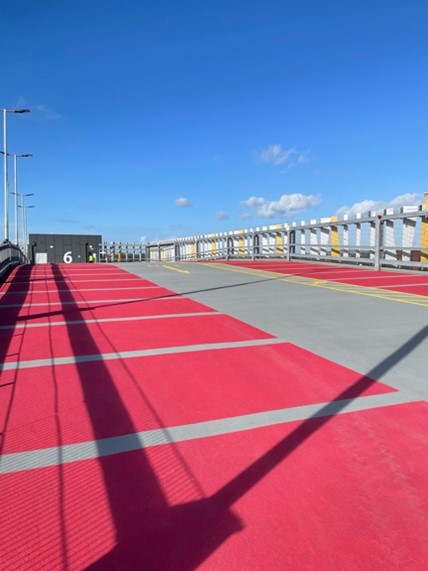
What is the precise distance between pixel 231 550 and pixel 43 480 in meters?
1.35

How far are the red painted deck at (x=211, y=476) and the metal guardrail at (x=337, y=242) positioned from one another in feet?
38.9

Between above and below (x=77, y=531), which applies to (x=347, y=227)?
above

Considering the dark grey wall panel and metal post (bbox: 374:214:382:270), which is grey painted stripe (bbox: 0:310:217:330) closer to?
metal post (bbox: 374:214:382:270)

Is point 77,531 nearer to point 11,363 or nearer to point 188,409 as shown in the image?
point 188,409

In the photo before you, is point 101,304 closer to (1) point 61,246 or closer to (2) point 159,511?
(2) point 159,511

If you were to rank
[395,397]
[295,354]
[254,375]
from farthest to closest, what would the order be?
[295,354]
[254,375]
[395,397]

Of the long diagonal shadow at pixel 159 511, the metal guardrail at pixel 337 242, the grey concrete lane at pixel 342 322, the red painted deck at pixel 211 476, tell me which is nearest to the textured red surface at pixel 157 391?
the red painted deck at pixel 211 476

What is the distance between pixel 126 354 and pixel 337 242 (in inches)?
630

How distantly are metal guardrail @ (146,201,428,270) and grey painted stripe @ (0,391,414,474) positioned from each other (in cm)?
1206

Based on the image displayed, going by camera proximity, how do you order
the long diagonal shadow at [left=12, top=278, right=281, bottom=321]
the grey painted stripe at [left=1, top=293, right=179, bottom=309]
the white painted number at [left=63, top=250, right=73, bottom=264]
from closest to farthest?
1. the long diagonal shadow at [left=12, top=278, right=281, bottom=321]
2. the grey painted stripe at [left=1, top=293, right=179, bottom=309]
3. the white painted number at [left=63, top=250, right=73, bottom=264]

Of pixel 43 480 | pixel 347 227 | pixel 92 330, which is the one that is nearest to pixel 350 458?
pixel 43 480

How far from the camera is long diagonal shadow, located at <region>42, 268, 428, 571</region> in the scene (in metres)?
2.20

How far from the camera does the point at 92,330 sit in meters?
7.02

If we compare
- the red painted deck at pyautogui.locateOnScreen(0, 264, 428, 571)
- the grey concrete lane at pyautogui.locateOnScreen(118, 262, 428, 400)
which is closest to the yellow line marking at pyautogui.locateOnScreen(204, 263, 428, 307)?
the grey concrete lane at pyautogui.locateOnScreen(118, 262, 428, 400)
